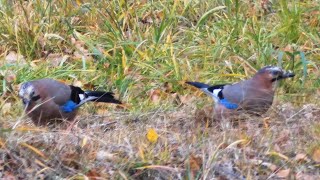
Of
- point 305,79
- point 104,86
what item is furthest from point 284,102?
point 104,86

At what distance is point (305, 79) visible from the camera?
7.33 m

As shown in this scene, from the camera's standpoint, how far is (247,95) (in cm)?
655

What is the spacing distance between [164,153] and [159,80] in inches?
96.6

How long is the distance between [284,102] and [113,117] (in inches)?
54.0

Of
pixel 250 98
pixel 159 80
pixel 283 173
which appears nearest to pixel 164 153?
pixel 283 173

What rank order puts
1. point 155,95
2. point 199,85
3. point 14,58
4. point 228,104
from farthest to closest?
point 14,58 → point 155,95 → point 199,85 → point 228,104

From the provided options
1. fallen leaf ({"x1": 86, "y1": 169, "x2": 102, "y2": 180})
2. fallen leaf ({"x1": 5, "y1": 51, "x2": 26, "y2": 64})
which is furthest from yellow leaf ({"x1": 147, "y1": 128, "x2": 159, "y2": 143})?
fallen leaf ({"x1": 5, "y1": 51, "x2": 26, "y2": 64})

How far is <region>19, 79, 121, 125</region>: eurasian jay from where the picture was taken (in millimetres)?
6289

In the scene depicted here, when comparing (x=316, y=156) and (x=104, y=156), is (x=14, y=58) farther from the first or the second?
(x=316, y=156)

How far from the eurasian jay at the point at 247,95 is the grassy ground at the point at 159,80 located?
12cm

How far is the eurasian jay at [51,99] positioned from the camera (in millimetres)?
6289

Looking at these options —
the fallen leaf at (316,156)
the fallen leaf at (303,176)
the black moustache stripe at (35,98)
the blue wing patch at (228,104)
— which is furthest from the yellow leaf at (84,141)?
the blue wing patch at (228,104)

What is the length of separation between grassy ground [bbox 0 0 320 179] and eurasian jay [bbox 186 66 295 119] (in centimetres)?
12

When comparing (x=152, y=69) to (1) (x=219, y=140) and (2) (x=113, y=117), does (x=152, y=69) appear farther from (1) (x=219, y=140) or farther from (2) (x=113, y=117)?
(1) (x=219, y=140)
